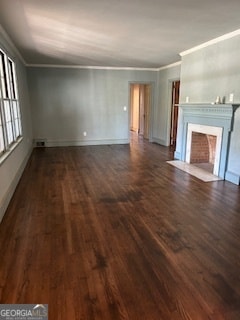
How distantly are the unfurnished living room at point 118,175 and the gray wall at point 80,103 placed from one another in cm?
4

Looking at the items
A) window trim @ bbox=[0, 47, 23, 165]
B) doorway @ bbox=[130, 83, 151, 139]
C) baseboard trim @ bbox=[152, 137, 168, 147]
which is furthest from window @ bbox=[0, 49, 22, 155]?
doorway @ bbox=[130, 83, 151, 139]

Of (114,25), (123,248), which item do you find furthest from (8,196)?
(114,25)

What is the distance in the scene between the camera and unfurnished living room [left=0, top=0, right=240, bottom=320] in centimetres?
177

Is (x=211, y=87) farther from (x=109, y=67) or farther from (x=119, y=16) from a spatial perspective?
(x=109, y=67)

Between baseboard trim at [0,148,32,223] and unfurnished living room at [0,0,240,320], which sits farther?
baseboard trim at [0,148,32,223]

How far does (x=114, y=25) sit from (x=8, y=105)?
229 centimetres

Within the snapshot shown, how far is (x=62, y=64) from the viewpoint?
678 centimetres

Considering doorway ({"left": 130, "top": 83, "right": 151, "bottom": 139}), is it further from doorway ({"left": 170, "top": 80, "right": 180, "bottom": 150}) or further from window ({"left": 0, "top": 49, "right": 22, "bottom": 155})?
window ({"left": 0, "top": 49, "right": 22, "bottom": 155})

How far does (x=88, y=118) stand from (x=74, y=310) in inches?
253

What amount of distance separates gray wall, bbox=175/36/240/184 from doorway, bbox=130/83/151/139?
303 centimetres

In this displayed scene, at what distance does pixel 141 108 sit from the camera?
31.2ft

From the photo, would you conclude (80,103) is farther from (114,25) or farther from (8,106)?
(114,25)

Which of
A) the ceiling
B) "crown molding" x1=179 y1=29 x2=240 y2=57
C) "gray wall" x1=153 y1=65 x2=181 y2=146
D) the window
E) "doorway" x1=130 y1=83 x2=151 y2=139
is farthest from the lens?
"doorway" x1=130 y1=83 x2=151 y2=139

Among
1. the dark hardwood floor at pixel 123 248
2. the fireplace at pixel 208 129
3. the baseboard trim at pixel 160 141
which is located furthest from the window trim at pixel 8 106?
the baseboard trim at pixel 160 141
